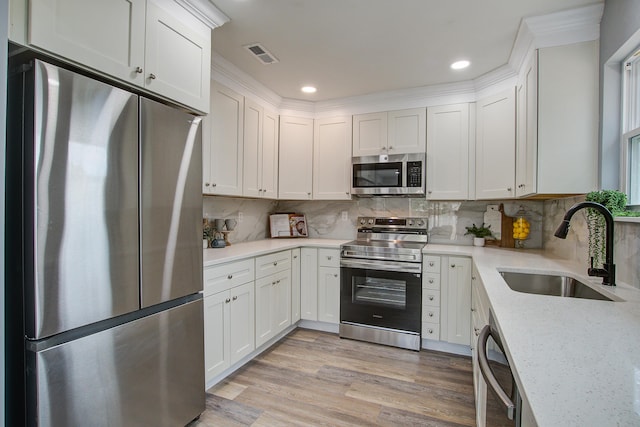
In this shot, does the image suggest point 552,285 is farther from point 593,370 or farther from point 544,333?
point 593,370

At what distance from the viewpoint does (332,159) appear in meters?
3.50

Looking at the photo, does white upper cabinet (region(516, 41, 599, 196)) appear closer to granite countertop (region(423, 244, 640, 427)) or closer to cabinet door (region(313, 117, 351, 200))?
granite countertop (region(423, 244, 640, 427))

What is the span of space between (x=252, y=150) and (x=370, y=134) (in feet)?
4.10

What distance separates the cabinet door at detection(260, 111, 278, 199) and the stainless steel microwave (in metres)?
0.84

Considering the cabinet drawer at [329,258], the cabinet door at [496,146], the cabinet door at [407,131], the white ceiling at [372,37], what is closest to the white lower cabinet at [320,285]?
the cabinet drawer at [329,258]

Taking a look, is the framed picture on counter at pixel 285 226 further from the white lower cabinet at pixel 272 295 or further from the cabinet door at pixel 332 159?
the white lower cabinet at pixel 272 295

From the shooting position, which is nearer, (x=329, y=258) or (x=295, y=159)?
(x=329, y=258)

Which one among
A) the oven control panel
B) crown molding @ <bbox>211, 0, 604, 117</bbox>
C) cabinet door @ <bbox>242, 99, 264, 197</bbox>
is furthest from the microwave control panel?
cabinet door @ <bbox>242, 99, 264, 197</bbox>

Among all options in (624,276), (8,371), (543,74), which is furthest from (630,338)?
(8,371)

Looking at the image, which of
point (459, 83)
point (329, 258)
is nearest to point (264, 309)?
point (329, 258)

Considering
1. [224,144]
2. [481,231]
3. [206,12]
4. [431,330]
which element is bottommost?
[431,330]

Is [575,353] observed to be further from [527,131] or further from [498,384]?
[527,131]

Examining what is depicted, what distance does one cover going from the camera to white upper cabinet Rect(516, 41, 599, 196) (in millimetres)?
1936

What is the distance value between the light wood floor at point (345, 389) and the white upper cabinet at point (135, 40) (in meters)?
1.90
